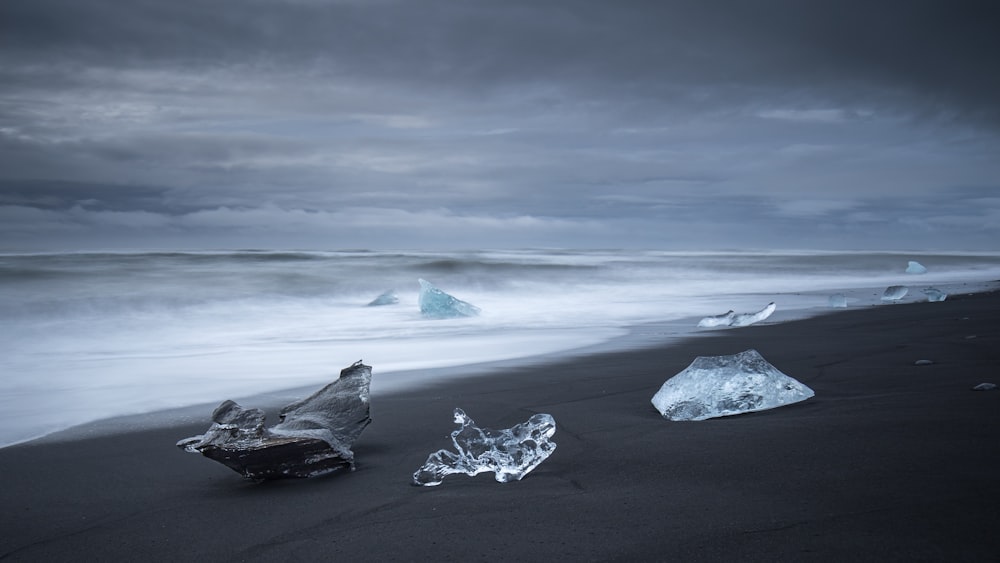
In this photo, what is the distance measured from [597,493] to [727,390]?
1209 millimetres

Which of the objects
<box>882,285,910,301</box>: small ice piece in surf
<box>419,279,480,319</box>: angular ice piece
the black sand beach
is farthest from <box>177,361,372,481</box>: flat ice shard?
<box>882,285,910,301</box>: small ice piece in surf

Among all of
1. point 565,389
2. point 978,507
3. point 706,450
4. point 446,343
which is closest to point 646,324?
point 446,343

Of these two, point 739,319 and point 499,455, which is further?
point 739,319

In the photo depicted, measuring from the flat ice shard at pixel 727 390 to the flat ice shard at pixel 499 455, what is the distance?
816 millimetres

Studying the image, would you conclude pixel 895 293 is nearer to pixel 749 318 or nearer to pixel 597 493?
pixel 749 318

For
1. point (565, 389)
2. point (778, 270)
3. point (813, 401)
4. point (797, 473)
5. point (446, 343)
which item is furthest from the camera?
point (778, 270)

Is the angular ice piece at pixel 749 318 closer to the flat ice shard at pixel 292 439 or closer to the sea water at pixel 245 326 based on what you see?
the sea water at pixel 245 326

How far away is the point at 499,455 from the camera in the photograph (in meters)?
2.62

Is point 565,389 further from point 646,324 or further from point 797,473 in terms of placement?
point 646,324

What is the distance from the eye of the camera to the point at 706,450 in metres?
2.67

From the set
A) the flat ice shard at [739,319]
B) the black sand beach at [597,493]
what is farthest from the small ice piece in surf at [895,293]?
the black sand beach at [597,493]

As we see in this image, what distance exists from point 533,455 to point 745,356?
1293 millimetres

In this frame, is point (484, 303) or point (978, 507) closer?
point (978, 507)

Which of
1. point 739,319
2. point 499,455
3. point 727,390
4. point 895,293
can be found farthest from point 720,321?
point 499,455
